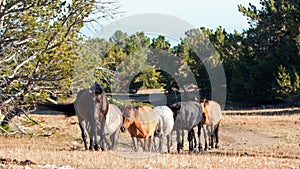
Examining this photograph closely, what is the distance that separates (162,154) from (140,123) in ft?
4.74

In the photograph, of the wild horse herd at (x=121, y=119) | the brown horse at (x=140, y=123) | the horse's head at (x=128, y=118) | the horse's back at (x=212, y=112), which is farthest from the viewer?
the horse's back at (x=212, y=112)

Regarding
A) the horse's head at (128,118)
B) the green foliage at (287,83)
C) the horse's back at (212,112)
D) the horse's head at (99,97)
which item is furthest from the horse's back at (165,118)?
the green foliage at (287,83)

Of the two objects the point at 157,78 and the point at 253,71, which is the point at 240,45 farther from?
the point at 157,78

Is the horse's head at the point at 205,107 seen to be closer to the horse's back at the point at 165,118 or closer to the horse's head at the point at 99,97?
the horse's back at the point at 165,118

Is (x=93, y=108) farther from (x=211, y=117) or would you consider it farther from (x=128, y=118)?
(x=211, y=117)

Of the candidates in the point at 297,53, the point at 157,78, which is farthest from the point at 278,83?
the point at 157,78

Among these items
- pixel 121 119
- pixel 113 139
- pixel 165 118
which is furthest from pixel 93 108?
pixel 165 118

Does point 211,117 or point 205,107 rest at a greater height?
point 205,107

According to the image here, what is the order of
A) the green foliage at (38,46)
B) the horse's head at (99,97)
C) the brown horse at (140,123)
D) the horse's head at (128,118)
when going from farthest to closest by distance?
the brown horse at (140,123)
the horse's head at (128,118)
the horse's head at (99,97)
the green foliage at (38,46)

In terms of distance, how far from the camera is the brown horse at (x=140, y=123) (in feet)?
46.9

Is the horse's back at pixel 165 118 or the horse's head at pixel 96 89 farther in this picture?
the horse's back at pixel 165 118

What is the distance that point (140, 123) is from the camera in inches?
563

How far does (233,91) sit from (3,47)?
36339 mm

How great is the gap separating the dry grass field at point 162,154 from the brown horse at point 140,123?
1.95 ft
